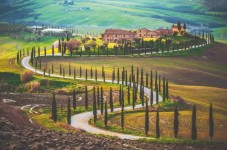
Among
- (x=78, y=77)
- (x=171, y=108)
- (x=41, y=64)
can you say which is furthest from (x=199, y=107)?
(x=41, y=64)

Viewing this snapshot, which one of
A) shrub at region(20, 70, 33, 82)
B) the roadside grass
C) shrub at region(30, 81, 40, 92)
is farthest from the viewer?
shrub at region(20, 70, 33, 82)

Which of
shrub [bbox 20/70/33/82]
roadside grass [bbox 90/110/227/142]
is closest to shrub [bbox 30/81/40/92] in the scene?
shrub [bbox 20/70/33/82]

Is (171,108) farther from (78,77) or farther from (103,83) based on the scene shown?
(78,77)

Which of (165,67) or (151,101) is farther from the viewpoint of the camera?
(165,67)

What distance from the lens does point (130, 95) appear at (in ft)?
429

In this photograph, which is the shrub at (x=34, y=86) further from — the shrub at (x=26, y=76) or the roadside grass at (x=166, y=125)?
the roadside grass at (x=166, y=125)

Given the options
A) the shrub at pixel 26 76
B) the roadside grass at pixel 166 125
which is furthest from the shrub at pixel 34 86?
the roadside grass at pixel 166 125

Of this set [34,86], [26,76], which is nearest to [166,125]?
[34,86]

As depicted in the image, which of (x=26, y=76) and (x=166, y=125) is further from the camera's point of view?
(x=26, y=76)

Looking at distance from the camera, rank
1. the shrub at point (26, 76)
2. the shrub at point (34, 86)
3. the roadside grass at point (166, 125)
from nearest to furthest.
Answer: the roadside grass at point (166, 125) → the shrub at point (34, 86) → the shrub at point (26, 76)

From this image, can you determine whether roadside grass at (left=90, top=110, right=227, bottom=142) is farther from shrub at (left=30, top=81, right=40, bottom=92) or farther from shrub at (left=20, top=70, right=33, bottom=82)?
shrub at (left=20, top=70, right=33, bottom=82)

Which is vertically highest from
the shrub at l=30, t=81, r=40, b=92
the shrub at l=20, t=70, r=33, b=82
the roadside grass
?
the shrub at l=20, t=70, r=33, b=82

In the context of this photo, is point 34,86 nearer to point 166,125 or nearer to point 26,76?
point 26,76

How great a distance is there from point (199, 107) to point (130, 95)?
67.8 ft
